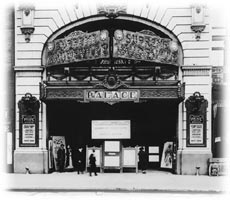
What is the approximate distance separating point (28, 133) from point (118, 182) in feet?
20.3

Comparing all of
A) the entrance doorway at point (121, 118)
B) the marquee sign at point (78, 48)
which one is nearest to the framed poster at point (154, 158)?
the entrance doorway at point (121, 118)

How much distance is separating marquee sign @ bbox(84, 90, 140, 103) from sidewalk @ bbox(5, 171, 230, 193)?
379cm

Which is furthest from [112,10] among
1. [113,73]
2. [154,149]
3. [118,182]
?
[118,182]

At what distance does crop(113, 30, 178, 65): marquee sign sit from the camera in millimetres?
22203

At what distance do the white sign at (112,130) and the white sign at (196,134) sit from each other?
341 centimetres

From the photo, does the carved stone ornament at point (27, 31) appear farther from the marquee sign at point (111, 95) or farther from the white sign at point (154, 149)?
the white sign at point (154, 149)

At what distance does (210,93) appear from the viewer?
23.4m

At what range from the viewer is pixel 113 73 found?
74.9ft

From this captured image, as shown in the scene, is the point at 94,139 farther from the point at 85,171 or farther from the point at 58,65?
the point at 58,65

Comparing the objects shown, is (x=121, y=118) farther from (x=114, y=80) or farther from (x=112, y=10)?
A: (x=112, y=10)

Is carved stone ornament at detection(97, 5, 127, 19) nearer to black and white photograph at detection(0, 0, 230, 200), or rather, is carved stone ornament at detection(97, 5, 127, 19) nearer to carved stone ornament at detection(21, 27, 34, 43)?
black and white photograph at detection(0, 0, 230, 200)

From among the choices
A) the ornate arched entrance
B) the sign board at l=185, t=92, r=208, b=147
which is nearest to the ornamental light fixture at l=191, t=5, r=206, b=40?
the ornate arched entrance

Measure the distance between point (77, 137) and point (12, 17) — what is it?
734 centimetres

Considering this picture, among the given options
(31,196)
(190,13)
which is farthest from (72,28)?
(31,196)
